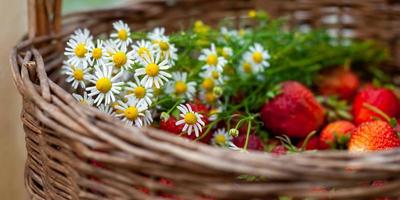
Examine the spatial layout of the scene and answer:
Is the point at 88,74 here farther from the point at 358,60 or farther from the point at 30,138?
the point at 358,60

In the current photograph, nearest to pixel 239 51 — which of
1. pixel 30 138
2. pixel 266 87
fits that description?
pixel 266 87

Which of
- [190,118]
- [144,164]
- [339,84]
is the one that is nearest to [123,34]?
[190,118]

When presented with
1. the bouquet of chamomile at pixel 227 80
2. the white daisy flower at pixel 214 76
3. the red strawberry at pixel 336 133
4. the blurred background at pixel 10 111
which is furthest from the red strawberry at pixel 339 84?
the blurred background at pixel 10 111

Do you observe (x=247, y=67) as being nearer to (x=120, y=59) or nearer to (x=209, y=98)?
(x=209, y=98)

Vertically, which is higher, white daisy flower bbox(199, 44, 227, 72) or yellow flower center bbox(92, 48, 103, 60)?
white daisy flower bbox(199, 44, 227, 72)

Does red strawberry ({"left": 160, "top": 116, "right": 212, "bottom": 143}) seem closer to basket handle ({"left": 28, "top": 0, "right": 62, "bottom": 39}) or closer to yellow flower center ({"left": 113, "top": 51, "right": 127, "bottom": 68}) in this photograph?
yellow flower center ({"left": 113, "top": 51, "right": 127, "bottom": 68})

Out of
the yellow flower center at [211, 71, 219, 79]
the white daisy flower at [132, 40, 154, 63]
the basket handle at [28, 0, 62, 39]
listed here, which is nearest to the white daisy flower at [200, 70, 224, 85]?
the yellow flower center at [211, 71, 219, 79]
